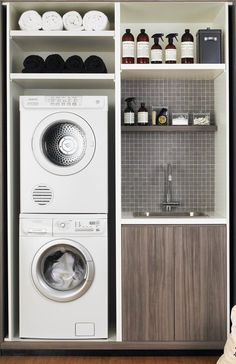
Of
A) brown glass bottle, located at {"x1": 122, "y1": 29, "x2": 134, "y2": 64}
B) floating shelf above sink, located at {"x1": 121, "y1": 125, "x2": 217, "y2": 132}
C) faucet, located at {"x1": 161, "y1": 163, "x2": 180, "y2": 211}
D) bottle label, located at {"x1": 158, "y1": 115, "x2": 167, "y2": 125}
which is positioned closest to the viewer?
brown glass bottle, located at {"x1": 122, "y1": 29, "x2": 134, "y2": 64}

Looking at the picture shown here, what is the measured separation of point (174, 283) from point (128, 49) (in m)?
1.54

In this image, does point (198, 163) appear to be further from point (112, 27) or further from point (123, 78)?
point (112, 27)

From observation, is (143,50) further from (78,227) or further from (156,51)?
(78,227)

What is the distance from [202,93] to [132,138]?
60 cm

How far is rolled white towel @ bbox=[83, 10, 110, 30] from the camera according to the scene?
3.62 meters

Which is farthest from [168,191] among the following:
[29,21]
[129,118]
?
[29,21]

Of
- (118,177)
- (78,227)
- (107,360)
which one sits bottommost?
(107,360)

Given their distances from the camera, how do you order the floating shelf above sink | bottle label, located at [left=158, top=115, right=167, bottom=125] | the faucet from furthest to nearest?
the faucet
bottle label, located at [left=158, top=115, right=167, bottom=125]
the floating shelf above sink

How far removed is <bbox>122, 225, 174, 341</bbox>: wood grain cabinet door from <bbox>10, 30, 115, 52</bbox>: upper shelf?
48.6 inches

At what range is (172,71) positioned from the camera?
373 centimetres

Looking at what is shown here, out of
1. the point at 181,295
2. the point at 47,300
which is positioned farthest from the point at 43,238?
the point at 181,295

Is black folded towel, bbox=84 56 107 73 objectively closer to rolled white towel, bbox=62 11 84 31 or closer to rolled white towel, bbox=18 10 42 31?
rolled white towel, bbox=62 11 84 31

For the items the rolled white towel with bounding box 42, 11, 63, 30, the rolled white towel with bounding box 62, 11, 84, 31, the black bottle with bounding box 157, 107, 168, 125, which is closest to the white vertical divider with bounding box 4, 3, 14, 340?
the rolled white towel with bounding box 42, 11, 63, 30

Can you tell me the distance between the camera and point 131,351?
3.63m
